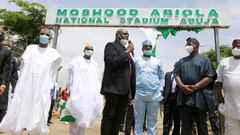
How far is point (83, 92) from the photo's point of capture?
Answer: 17.7 feet

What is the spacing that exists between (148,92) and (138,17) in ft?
17.4

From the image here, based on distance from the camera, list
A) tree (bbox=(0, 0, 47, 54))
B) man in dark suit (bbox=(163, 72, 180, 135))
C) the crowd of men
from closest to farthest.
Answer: the crowd of men
man in dark suit (bbox=(163, 72, 180, 135))
tree (bbox=(0, 0, 47, 54))

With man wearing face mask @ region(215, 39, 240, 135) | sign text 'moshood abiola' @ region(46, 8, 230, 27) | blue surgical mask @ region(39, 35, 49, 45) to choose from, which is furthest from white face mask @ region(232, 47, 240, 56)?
sign text 'moshood abiola' @ region(46, 8, 230, 27)

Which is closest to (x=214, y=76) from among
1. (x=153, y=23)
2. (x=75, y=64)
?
(x=75, y=64)

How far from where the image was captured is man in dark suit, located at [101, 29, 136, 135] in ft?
13.2

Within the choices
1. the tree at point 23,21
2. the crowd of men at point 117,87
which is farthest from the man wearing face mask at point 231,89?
the tree at point 23,21

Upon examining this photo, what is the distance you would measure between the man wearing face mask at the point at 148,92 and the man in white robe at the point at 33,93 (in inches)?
57.5

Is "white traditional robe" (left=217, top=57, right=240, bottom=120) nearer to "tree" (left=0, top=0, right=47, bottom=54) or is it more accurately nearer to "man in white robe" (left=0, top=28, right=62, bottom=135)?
"man in white robe" (left=0, top=28, right=62, bottom=135)

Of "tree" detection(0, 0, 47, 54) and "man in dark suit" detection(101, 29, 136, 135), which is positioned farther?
"tree" detection(0, 0, 47, 54)

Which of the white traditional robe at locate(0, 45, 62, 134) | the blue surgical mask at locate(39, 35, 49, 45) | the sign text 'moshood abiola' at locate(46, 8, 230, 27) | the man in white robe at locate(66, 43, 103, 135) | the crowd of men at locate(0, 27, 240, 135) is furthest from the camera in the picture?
the sign text 'moshood abiola' at locate(46, 8, 230, 27)

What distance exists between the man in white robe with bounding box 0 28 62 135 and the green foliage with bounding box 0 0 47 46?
24.5 m

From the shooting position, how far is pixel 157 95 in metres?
5.23

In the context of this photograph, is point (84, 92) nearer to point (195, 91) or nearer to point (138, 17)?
point (195, 91)

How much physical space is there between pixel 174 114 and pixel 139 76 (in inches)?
60.9
